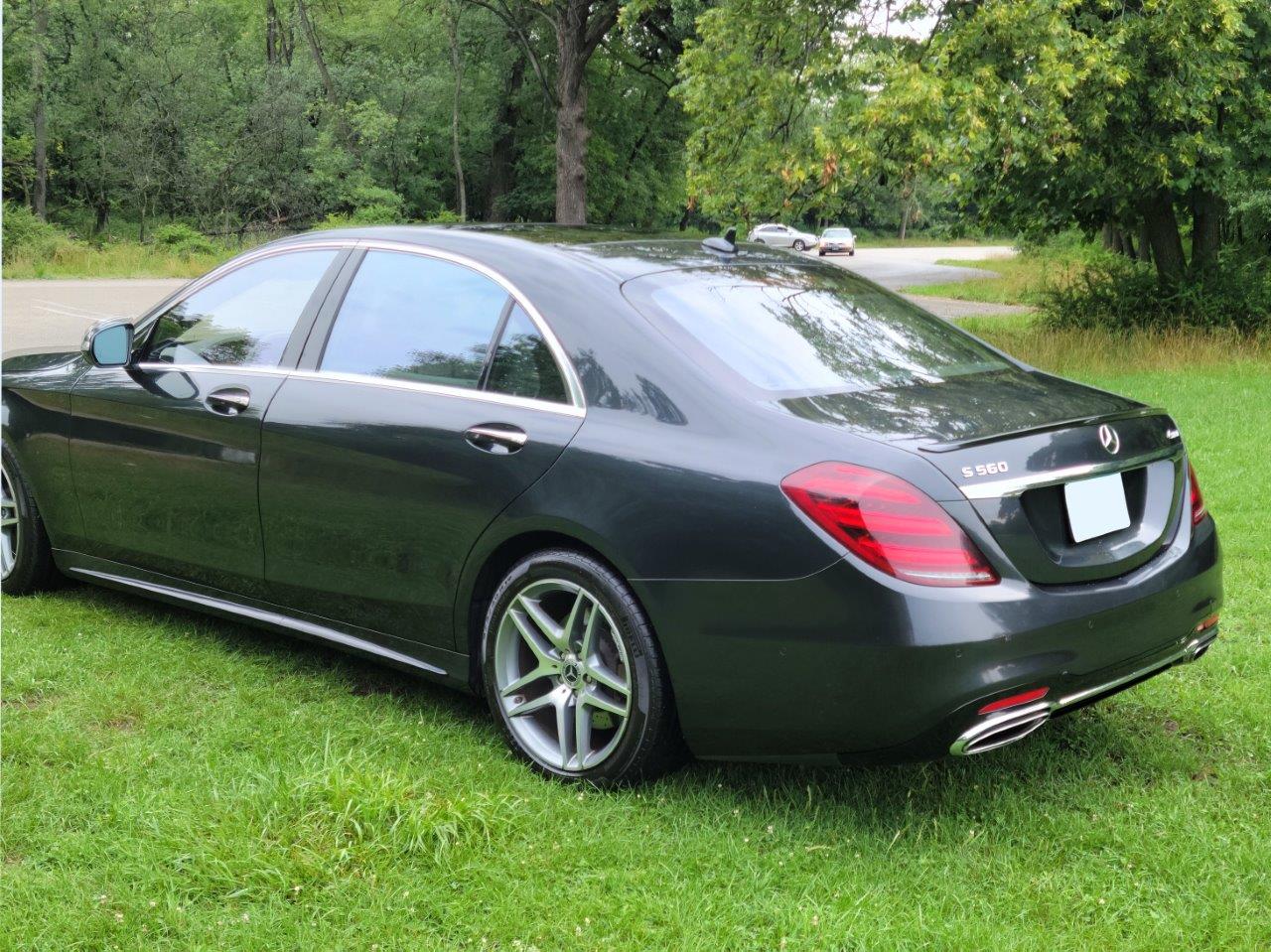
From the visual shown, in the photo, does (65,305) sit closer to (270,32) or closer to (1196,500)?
(1196,500)

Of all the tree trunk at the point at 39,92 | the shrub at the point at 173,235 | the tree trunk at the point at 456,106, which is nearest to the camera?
the shrub at the point at 173,235

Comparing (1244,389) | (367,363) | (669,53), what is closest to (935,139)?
(1244,389)

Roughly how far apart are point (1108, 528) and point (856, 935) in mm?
1248

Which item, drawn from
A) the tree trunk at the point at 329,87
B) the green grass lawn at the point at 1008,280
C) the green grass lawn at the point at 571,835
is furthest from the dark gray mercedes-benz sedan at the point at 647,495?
the tree trunk at the point at 329,87

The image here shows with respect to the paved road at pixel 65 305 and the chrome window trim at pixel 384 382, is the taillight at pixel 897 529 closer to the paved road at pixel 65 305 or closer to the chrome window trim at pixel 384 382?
the chrome window trim at pixel 384 382

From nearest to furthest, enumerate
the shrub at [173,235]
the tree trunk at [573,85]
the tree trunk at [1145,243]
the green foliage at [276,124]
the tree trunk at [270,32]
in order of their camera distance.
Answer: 1. the tree trunk at [1145,243]
2. the tree trunk at [573,85]
3. the shrub at [173,235]
4. the green foliage at [276,124]
5. the tree trunk at [270,32]

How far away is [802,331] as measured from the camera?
3.88 m

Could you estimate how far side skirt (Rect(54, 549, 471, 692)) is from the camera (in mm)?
4008

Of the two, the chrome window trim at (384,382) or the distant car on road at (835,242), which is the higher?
the chrome window trim at (384,382)

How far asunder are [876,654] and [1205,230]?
1611 cm

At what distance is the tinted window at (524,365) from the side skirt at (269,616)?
0.82 meters

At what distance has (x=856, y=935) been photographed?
2830 millimetres

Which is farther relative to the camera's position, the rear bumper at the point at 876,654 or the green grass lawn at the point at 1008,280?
the green grass lawn at the point at 1008,280

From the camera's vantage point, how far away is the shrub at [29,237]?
1344 inches
